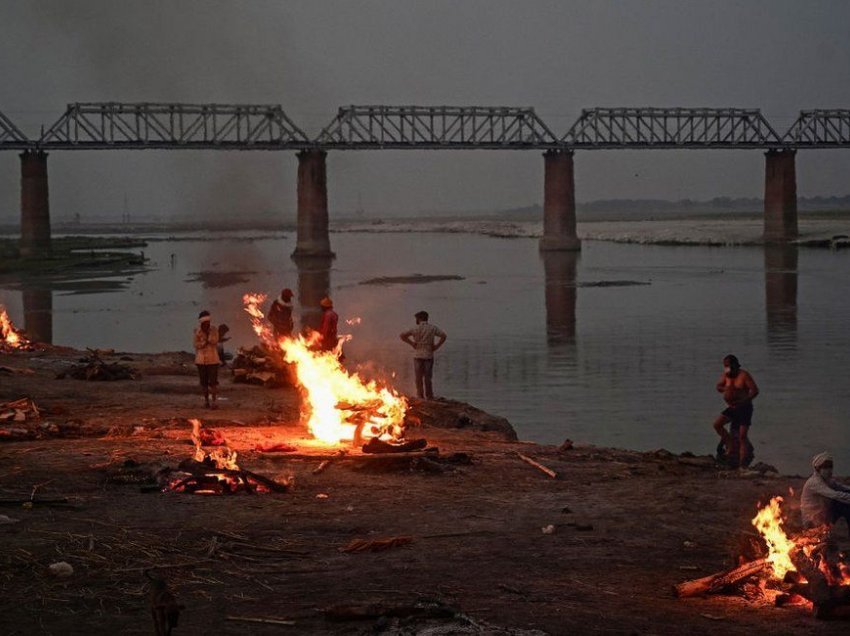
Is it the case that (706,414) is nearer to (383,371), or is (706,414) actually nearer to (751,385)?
(751,385)

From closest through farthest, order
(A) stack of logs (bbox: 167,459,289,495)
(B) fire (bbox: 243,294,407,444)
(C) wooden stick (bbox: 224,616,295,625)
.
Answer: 1. (C) wooden stick (bbox: 224,616,295,625)
2. (A) stack of logs (bbox: 167,459,289,495)
3. (B) fire (bbox: 243,294,407,444)

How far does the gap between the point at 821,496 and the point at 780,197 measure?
10852 centimetres

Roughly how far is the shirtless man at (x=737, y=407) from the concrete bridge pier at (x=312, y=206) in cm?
8432

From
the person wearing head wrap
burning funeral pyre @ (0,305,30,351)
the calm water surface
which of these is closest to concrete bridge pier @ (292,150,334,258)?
the calm water surface

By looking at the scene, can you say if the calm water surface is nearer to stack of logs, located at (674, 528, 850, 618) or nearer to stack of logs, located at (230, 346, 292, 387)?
stack of logs, located at (230, 346, 292, 387)

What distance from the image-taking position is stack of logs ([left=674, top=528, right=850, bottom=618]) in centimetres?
1001

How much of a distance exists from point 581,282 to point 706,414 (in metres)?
44.7

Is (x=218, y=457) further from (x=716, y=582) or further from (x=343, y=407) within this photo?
(x=716, y=582)

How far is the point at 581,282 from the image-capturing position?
69.1 meters

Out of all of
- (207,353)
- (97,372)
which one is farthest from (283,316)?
(207,353)

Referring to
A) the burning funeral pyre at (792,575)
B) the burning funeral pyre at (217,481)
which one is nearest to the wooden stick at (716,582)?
the burning funeral pyre at (792,575)

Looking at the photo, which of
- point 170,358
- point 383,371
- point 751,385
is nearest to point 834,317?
point 383,371

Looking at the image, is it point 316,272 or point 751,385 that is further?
point 316,272

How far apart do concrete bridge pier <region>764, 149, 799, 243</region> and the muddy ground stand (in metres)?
103
